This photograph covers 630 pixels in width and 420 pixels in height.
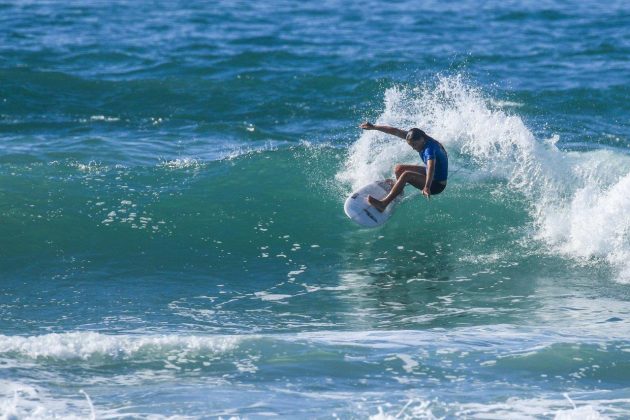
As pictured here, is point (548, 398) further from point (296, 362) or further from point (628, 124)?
point (628, 124)

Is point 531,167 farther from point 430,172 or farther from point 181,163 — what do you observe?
point 181,163

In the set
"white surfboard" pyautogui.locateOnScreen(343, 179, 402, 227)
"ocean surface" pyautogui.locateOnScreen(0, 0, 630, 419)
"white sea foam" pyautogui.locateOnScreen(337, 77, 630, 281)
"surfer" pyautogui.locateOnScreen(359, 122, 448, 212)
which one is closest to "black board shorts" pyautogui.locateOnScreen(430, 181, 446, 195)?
"surfer" pyautogui.locateOnScreen(359, 122, 448, 212)

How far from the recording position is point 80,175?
645 inches

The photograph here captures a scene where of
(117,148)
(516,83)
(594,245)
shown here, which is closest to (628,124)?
(516,83)

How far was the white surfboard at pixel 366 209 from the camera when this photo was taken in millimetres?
13812

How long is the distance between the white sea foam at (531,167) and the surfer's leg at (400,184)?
1942mm

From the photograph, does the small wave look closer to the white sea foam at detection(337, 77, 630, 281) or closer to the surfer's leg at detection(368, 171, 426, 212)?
the white sea foam at detection(337, 77, 630, 281)

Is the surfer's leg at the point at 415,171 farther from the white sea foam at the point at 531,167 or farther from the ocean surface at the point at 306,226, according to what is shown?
the white sea foam at the point at 531,167

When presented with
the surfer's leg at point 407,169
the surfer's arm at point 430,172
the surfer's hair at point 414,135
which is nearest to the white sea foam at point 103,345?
the surfer's arm at point 430,172

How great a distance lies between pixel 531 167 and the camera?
15.7 meters

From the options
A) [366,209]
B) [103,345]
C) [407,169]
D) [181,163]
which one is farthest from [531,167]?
[103,345]

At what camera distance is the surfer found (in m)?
13.1

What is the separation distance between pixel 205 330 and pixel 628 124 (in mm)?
11753

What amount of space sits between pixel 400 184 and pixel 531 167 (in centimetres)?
298
